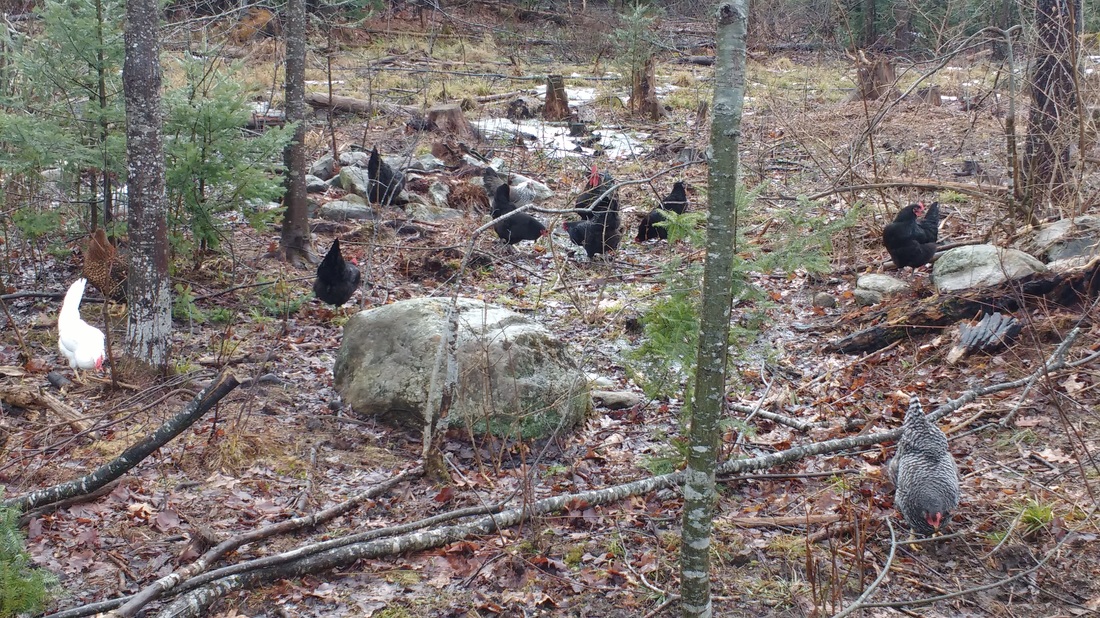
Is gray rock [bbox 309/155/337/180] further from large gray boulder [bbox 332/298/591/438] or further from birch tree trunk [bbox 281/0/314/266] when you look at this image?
large gray boulder [bbox 332/298/591/438]

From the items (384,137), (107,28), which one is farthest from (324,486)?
(384,137)

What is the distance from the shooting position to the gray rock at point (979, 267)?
7.44 m

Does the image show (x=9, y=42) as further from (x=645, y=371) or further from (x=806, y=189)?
(x=806, y=189)

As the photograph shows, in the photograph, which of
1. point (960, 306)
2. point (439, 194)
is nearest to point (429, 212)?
point (439, 194)

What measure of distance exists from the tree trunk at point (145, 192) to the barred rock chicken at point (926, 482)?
232 inches

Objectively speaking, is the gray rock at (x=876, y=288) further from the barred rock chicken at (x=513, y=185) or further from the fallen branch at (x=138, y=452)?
the fallen branch at (x=138, y=452)

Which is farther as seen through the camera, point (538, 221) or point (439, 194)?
point (439, 194)

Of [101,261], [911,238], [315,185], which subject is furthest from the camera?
[315,185]

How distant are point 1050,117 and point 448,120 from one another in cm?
1114

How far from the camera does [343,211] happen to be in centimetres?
1186

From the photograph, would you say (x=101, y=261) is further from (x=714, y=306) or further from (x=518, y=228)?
(x=714, y=306)

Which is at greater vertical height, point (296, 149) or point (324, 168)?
point (296, 149)

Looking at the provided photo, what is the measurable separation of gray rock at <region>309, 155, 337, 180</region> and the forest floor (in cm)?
387

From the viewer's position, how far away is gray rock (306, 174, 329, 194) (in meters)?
12.8
